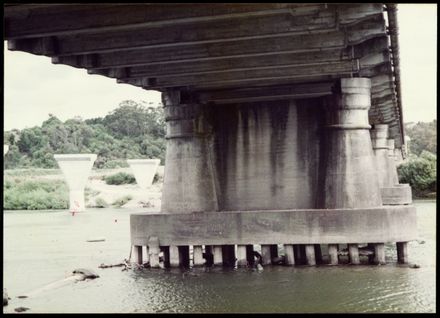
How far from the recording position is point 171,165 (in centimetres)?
1995

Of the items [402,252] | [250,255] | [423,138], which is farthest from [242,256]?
[423,138]

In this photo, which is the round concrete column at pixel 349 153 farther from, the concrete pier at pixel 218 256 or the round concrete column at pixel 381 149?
the round concrete column at pixel 381 149

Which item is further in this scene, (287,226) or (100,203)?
(100,203)

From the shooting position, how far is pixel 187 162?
19797 millimetres

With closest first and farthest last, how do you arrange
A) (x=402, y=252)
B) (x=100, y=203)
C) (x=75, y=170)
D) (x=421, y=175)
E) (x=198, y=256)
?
1. (x=402, y=252)
2. (x=198, y=256)
3. (x=75, y=170)
4. (x=421, y=175)
5. (x=100, y=203)

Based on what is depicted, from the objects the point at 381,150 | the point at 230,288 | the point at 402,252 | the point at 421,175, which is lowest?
the point at 230,288

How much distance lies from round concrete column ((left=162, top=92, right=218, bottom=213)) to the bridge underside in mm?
32

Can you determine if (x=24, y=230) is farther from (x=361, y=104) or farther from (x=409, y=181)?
(x=409, y=181)

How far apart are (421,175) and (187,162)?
128ft

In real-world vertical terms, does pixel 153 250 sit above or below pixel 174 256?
above

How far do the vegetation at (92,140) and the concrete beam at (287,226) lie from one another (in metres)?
60.5

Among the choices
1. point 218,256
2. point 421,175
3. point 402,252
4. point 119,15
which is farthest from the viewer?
point 421,175

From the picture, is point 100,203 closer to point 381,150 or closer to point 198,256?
point 381,150

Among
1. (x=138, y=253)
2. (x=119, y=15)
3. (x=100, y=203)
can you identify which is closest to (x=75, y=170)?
(x=100, y=203)
